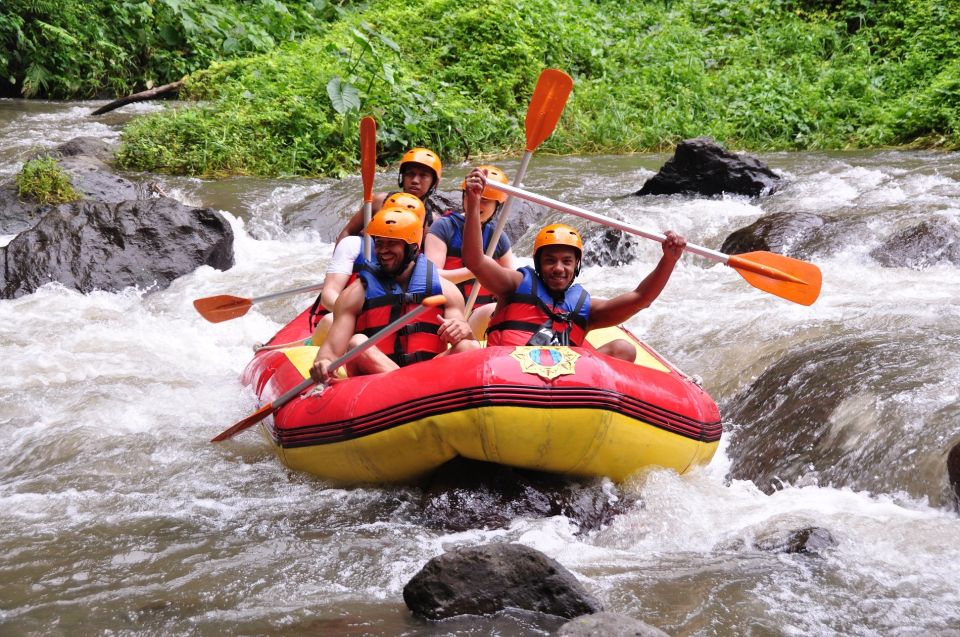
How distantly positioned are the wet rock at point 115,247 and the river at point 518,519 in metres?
0.24

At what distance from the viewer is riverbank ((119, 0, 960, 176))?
10977 millimetres

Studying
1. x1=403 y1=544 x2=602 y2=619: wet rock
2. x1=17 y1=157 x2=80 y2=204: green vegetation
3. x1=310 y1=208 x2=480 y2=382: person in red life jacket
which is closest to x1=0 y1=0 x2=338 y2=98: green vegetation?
x1=17 y1=157 x2=80 y2=204: green vegetation

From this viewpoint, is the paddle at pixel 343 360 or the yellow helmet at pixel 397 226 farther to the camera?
the yellow helmet at pixel 397 226

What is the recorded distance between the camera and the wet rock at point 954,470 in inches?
152

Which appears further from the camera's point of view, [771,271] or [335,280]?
[335,280]

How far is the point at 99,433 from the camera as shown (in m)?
5.16

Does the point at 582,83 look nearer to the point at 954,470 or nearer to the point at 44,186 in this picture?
the point at 44,186

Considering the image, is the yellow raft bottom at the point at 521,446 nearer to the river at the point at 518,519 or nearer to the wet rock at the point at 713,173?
the river at the point at 518,519

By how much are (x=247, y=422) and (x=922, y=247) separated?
448cm

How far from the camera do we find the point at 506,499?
4027mm

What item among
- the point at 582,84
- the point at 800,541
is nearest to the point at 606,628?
the point at 800,541

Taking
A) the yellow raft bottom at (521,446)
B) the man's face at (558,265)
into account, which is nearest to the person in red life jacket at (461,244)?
the man's face at (558,265)

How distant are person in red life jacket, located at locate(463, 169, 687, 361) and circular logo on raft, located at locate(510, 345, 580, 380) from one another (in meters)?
0.40

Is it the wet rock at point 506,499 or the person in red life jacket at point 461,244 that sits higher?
the person in red life jacket at point 461,244
